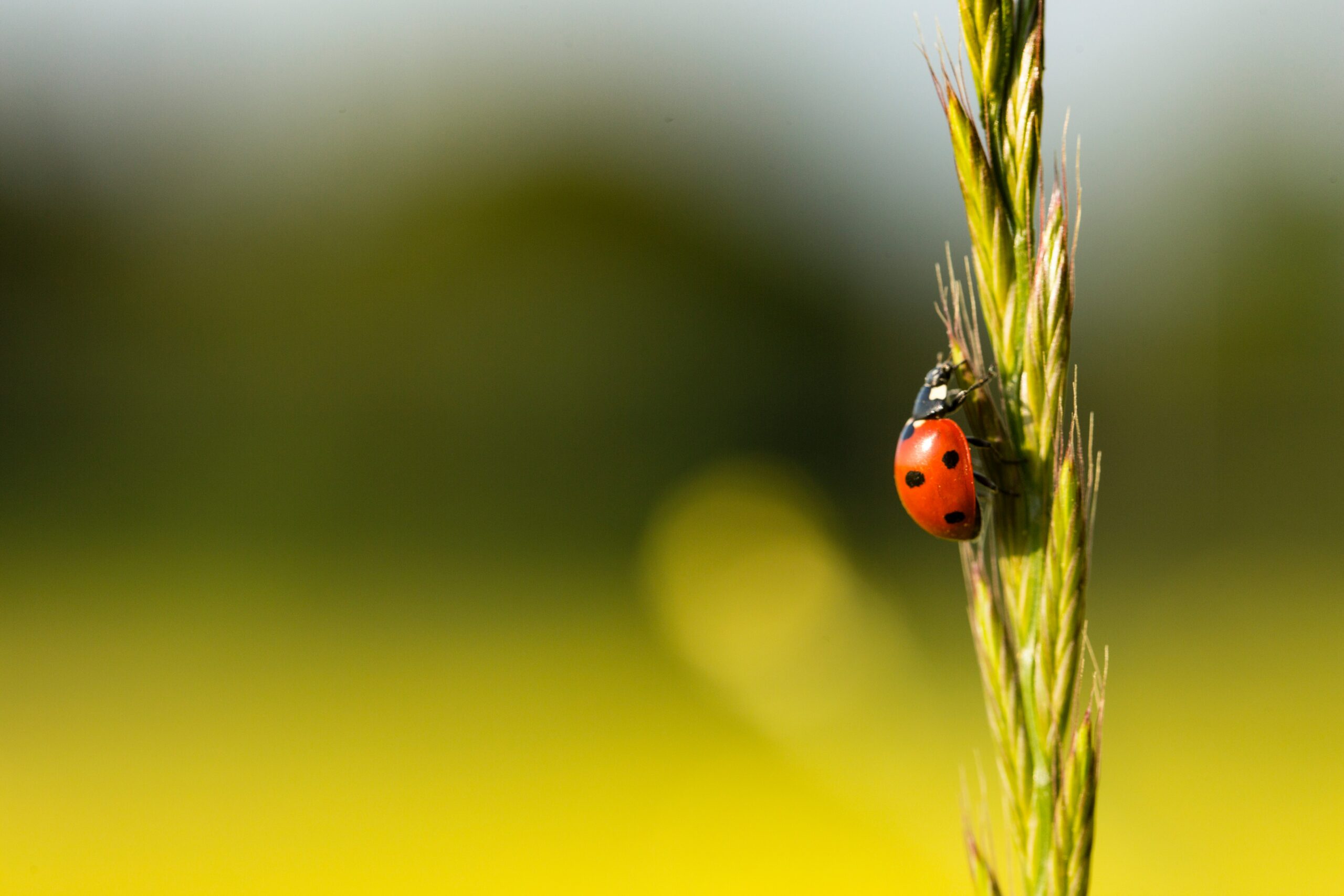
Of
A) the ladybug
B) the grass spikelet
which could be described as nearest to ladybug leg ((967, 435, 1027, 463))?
the grass spikelet

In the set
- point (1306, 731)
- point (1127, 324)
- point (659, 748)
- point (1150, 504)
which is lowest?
point (659, 748)

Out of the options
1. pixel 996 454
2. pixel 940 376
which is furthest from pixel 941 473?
pixel 996 454

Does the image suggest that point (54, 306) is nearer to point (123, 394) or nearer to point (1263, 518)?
point (123, 394)

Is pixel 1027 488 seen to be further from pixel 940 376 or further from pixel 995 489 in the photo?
pixel 940 376

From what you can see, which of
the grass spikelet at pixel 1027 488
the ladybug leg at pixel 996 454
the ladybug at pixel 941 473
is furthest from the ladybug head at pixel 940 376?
the grass spikelet at pixel 1027 488

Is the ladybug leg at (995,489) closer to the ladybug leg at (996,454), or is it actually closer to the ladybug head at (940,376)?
the ladybug leg at (996,454)

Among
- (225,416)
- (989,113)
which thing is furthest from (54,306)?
(989,113)
